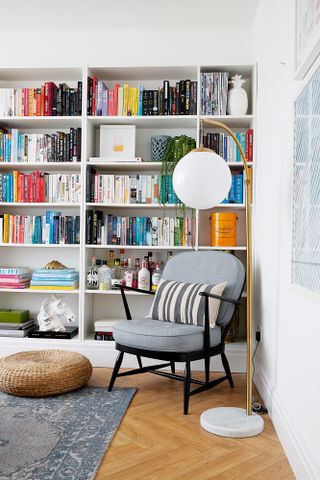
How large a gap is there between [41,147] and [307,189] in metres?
2.48

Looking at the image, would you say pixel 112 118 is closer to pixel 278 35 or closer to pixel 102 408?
pixel 278 35

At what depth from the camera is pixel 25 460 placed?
205cm

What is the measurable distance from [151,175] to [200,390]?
5.70 ft

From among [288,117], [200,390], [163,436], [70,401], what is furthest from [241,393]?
[288,117]

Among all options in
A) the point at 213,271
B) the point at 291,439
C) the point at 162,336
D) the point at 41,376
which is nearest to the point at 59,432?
the point at 41,376

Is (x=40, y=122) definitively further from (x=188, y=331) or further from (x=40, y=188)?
(x=188, y=331)

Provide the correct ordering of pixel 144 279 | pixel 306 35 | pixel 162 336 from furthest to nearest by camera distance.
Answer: pixel 144 279 → pixel 162 336 → pixel 306 35

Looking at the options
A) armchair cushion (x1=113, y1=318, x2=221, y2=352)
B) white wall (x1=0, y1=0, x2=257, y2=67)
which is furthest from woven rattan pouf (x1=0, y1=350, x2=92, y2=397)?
white wall (x1=0, y1=0, x2=257, y2=67)

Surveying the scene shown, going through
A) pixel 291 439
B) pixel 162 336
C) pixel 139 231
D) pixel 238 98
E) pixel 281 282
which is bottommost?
pixel 291 439

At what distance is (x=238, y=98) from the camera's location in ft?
11.8

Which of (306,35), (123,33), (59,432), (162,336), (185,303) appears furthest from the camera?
(123,33)

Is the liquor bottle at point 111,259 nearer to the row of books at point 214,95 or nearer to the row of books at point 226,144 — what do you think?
the row of books at point 226,144

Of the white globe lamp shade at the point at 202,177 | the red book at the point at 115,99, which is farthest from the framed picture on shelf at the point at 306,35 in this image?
the red book at the point at 115,99

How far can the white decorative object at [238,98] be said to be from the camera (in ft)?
11.8
